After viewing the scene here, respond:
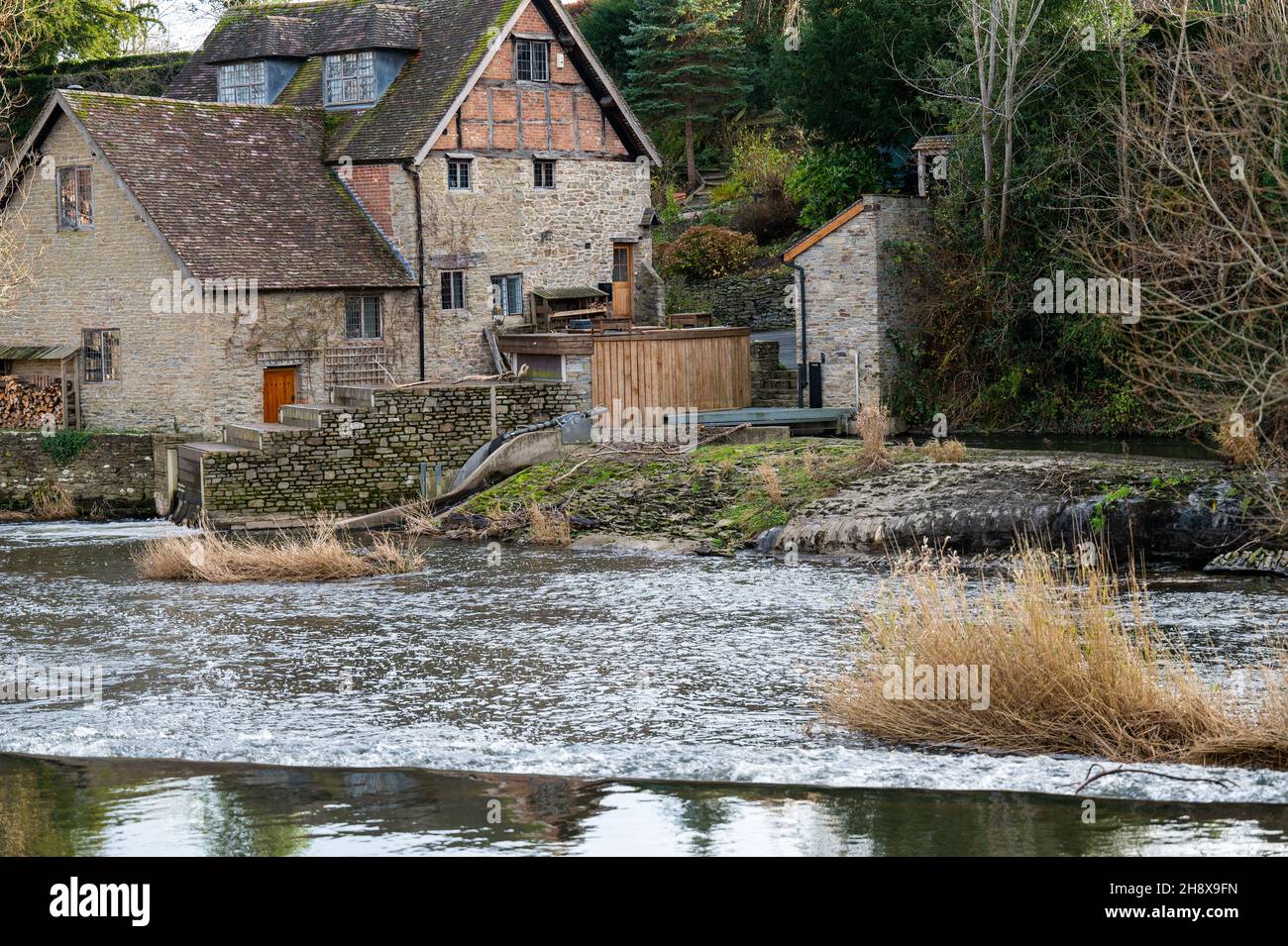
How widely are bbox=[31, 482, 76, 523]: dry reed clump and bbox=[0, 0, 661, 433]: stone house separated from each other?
7.02 ft

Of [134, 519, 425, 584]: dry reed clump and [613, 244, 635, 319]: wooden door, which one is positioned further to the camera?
[613, 244, 635, 319]: wooden door

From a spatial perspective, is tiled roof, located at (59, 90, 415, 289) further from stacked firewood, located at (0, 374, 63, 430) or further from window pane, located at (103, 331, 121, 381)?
stacked firewood, located at (0, 374, 63, 430)

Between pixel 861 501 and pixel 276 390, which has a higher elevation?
pixel 276 390

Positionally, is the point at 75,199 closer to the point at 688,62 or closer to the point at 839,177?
the point at 839,177

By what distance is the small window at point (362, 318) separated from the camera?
3453cm

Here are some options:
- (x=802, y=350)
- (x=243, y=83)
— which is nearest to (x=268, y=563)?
(x=802, y=350)

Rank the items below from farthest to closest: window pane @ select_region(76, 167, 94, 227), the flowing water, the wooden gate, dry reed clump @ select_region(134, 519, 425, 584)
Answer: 1. the wooden gate
2. window pane @ select_region(76, 167, 94, 227)
3. dry reed clump @ select_region(134, 519, 425, 584)
4. the flowing water

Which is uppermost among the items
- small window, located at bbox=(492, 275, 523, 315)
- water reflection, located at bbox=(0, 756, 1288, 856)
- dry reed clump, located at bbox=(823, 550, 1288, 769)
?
small window, located at bbox=(492, 275, 523, 315)

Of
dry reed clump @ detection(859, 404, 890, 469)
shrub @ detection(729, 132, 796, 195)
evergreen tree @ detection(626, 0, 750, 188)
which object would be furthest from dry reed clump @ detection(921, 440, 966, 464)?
Answer: evergreen tree @ detection(626, 0, 750, 188)

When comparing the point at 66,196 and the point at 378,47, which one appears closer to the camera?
the point at 66,196

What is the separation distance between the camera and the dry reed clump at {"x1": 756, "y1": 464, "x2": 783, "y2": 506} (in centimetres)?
2608

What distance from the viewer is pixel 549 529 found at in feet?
87.8

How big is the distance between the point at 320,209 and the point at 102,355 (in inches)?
221

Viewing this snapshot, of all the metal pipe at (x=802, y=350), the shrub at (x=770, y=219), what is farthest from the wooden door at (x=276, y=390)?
the shrub at (x=770, y=219)
